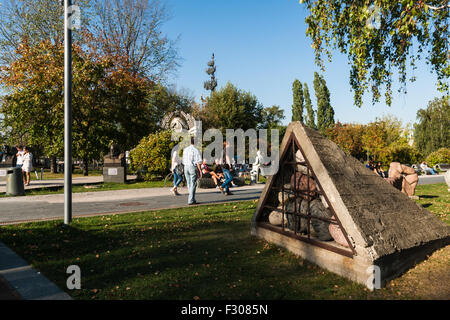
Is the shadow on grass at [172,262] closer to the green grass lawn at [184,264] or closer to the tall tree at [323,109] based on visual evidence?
the green grass lawn at [184,264]

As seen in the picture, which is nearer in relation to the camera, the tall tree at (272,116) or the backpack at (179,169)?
the backpack at (179,169)

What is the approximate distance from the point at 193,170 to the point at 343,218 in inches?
257

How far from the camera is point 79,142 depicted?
65.1 ft

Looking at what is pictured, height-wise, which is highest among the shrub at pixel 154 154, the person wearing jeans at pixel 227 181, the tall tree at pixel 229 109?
the tall tree at pixel 229 109

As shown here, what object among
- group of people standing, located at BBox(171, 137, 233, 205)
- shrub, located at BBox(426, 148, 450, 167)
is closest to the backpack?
group of people standing, located at BBox(171, 137, 233, 205)

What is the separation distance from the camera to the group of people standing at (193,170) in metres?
9.93

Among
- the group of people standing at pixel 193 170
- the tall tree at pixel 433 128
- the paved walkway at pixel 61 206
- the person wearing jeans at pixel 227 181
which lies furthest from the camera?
the tall tree at pixel 433 128

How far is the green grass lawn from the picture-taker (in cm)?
346

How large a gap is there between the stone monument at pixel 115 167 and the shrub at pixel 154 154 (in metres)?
0.70

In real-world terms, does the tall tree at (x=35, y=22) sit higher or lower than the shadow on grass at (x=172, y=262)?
higher

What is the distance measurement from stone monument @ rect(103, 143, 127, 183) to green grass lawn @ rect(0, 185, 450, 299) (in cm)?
1168

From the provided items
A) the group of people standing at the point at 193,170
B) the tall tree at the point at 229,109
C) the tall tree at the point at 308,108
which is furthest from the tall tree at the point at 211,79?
the group of people standing at the point at 193,170

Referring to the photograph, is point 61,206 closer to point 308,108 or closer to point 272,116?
point 272,116
